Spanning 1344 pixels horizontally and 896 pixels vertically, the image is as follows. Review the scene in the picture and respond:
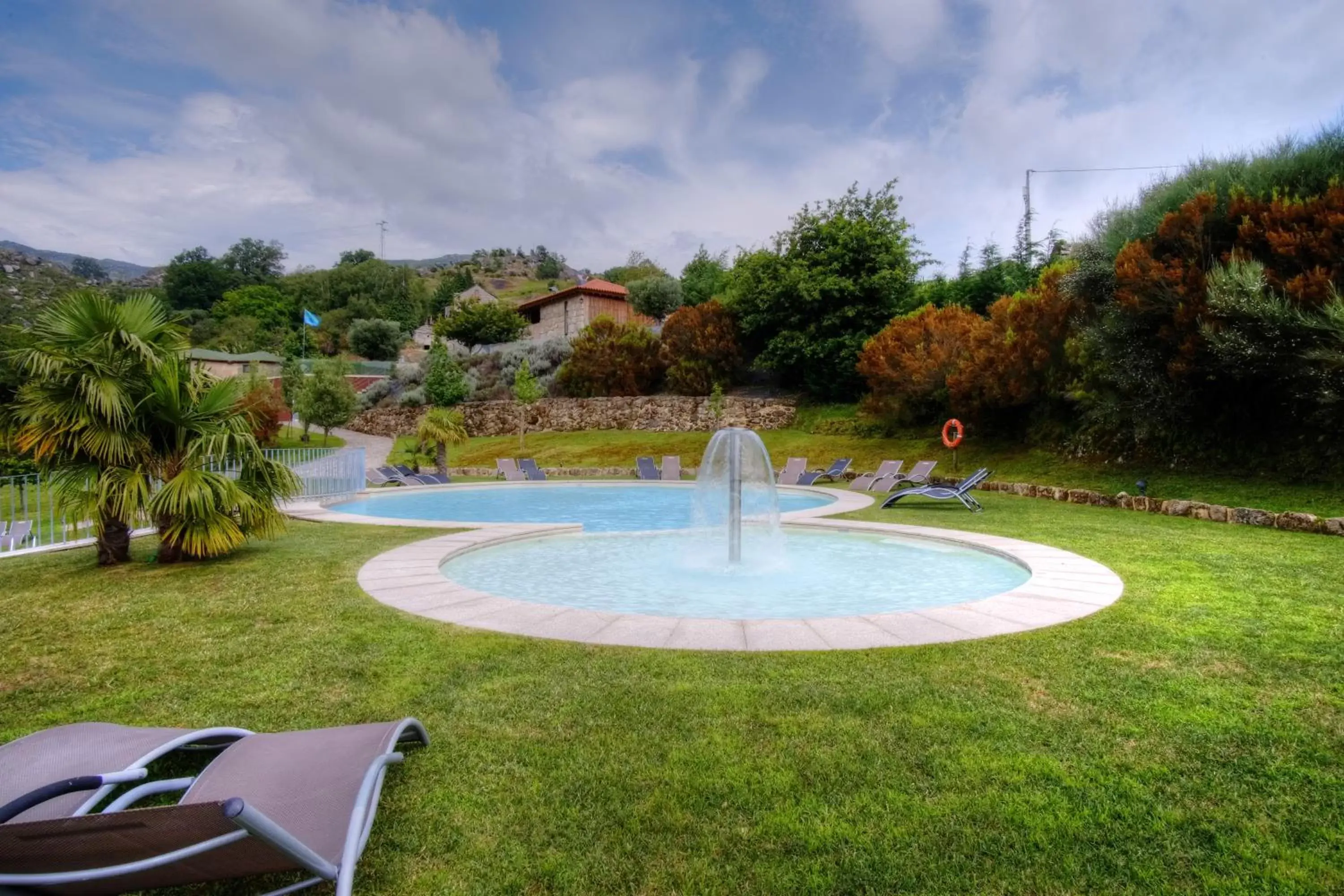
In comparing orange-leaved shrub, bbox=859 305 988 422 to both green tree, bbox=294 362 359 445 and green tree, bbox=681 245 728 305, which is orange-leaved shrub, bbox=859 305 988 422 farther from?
green tree, bbox=294 362 359 445

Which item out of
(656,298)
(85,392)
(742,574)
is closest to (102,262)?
(656,298)

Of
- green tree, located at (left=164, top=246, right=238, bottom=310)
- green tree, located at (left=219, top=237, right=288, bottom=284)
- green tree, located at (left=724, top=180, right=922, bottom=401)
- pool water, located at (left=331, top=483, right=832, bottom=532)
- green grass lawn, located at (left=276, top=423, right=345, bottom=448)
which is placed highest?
green tree, located at (left=219, top=237, right=288, bottom=284)

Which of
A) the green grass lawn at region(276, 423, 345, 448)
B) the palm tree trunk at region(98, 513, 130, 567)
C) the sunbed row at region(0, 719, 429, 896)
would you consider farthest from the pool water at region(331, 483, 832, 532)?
the green grass lawn at region(276, 423, 345, 448)

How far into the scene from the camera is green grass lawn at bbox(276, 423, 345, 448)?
34156 millimetres

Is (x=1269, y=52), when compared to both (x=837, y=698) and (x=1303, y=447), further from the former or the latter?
(x=837, y=698)

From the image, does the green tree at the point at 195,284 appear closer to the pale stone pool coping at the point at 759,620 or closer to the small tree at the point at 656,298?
the small tree at the point at 656,298

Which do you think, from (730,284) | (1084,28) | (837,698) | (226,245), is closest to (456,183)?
(730,284)

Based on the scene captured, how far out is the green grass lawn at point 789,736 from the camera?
232 centimetres

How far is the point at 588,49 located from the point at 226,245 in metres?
95.1

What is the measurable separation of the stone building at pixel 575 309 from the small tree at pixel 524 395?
12.8 metres

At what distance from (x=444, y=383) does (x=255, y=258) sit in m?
74.0

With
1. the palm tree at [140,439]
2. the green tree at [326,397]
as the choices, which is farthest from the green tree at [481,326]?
the palm tree at [140,439]

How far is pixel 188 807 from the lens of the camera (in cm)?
156

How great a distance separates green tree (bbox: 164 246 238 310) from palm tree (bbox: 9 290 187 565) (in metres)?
83.0
